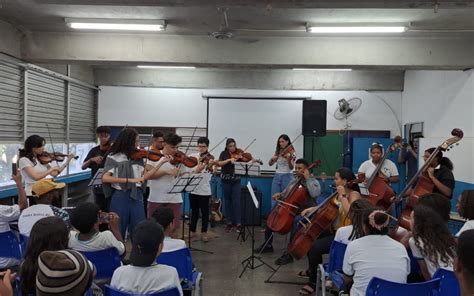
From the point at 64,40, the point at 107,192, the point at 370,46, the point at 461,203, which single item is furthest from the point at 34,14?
the point at 461,203

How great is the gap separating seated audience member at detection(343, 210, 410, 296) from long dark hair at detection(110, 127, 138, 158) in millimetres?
2128

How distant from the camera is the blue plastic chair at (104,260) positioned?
2.29m

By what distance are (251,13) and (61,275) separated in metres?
3.58

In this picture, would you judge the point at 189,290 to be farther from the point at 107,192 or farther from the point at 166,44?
the point at 166,44

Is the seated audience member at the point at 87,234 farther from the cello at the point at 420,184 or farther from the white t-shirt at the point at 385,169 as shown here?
the white t-shirt at the point at 385,169

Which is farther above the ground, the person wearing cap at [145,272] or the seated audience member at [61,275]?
the seated audience member at [61,275]

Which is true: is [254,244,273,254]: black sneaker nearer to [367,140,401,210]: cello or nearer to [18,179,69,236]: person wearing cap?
[367,140,401,210]: cello

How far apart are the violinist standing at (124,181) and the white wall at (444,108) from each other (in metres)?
4.17

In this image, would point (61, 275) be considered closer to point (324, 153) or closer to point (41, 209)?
point (41, 209)

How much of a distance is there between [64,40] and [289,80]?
392 cm

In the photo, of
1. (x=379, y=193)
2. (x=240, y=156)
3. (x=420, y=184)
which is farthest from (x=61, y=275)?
(x=240, y=156)

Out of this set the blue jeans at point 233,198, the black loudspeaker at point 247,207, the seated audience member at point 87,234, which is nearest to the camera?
the seated audience member at point 87,234

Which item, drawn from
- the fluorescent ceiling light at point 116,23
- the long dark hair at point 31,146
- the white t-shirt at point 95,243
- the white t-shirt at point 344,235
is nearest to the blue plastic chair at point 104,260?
the white t-shirt at point 95,243

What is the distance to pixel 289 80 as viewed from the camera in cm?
712
